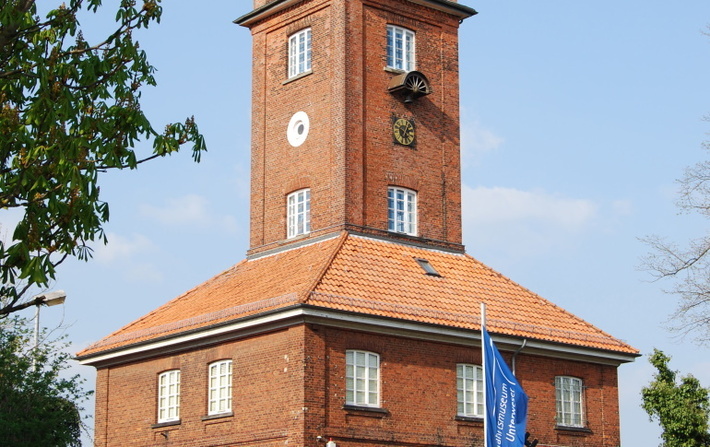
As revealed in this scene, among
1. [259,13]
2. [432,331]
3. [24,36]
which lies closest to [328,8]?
[259,13]

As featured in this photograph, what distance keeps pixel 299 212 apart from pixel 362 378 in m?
6.17

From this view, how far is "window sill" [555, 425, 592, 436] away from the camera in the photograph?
3212 cm

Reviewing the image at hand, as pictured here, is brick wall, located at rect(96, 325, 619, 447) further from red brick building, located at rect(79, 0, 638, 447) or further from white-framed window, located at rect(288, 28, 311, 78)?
white-framed window, located at rect(288, 28, 311, 78)

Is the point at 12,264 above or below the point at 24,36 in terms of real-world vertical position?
below

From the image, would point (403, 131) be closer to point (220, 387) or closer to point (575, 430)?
point (220, 387)

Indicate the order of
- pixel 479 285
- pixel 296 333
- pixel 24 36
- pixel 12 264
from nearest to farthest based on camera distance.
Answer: pixel 12 264, pixel 24 36, pixel 296 333, pixel 479 285

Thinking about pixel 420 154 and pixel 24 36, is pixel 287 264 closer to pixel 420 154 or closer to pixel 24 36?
pixel 420 154

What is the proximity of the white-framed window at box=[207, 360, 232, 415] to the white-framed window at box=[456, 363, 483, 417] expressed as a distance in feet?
18.0

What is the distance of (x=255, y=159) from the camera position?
1374 inches

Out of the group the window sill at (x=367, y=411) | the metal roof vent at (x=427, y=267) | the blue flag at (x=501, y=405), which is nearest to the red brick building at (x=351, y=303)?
the window sill at (x=367, y=411)

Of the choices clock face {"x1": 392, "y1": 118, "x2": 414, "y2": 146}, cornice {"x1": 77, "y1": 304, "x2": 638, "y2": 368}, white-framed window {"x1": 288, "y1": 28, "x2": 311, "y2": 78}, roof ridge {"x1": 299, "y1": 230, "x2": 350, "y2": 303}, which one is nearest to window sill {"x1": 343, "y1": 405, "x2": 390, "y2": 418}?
cornice {"x1": 77, "y1": 304, "x2": 638, "y2": 368}

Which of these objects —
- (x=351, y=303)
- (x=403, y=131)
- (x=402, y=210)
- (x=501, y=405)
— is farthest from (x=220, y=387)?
(x=501, y=405)

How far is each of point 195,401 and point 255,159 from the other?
24.7 feet

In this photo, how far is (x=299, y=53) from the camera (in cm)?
3441
